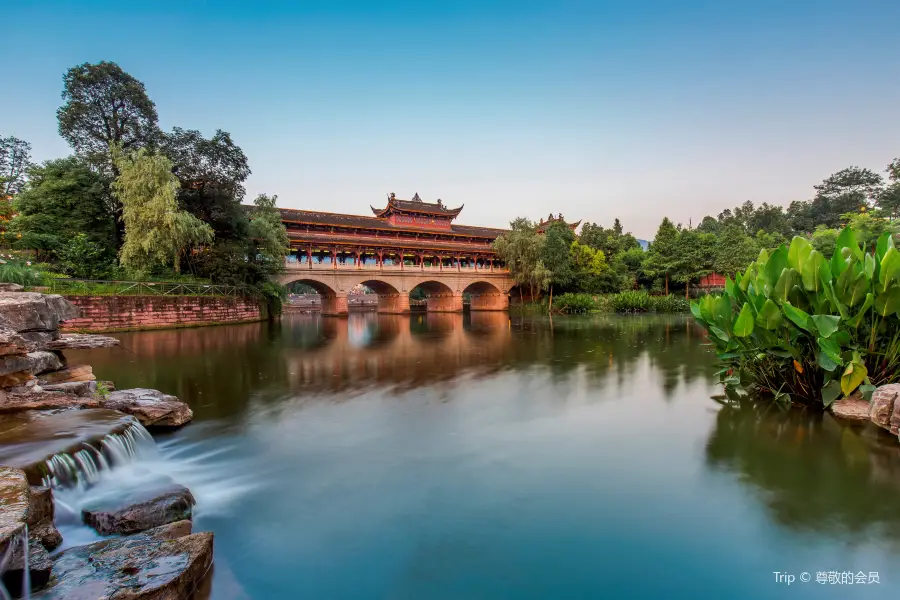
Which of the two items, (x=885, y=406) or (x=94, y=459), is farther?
(x=885, y=406)

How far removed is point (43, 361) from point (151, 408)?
5.71 feet

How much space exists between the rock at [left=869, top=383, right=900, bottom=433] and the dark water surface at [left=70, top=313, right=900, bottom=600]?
0.65ft

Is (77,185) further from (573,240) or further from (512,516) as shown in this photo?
(573,240)

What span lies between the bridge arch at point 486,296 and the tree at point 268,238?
18121mm

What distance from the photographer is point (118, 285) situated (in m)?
19.4

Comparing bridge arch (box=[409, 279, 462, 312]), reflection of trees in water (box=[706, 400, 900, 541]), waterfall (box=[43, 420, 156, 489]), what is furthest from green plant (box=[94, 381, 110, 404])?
bridge arch (box=[409, 279, 462, 312])

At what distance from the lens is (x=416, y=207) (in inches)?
1629

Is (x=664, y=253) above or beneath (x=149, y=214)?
beneath

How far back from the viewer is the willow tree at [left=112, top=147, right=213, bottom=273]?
20.7 m

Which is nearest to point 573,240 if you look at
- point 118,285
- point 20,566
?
point 118,285

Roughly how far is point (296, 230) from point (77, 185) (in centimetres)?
1375

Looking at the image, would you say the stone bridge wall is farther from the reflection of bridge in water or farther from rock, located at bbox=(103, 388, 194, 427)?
rock, located at bbox=(103, 388, 194, 427)

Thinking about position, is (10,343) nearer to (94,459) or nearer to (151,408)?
(94,459)

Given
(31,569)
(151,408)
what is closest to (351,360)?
(151,408)
